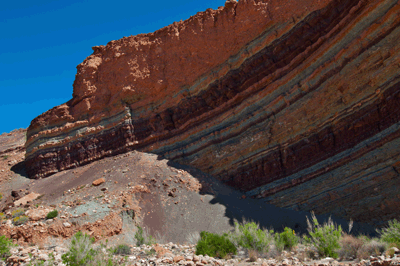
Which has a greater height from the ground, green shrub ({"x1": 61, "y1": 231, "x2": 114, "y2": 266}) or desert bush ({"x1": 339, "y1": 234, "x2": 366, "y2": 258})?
green shrub ({"x1": 61, "y1": 231, "x2": 114, "y2": 266})

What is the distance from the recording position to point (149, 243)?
10.4 m

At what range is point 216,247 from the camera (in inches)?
338

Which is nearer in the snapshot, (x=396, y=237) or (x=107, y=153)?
(x=396, y=237)

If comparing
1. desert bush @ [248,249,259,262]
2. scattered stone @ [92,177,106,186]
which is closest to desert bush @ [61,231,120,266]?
desert bush @ [248,249,259,262]

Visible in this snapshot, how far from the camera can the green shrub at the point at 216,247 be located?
27.2 feet

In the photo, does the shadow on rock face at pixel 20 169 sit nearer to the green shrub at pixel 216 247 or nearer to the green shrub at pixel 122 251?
the green shrub at pixel 122 251

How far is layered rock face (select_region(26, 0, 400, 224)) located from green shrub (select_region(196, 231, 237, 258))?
17.7 feet

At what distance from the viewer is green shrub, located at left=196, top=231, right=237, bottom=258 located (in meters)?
8.28

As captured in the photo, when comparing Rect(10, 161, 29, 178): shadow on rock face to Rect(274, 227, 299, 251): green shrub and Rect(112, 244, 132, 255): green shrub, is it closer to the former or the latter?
Rect(112, 244, 132, 255): green shrub

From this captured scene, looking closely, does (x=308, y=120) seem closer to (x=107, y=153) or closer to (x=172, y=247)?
(x=172, y=247)

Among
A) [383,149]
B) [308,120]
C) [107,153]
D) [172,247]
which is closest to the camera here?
[172,247]

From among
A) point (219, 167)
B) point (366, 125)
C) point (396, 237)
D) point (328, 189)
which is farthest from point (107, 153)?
point (396, 237)

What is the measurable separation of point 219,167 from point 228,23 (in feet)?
31.8

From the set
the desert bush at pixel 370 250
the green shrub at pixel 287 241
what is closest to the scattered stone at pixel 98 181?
the green shrub at pixel 287 241
